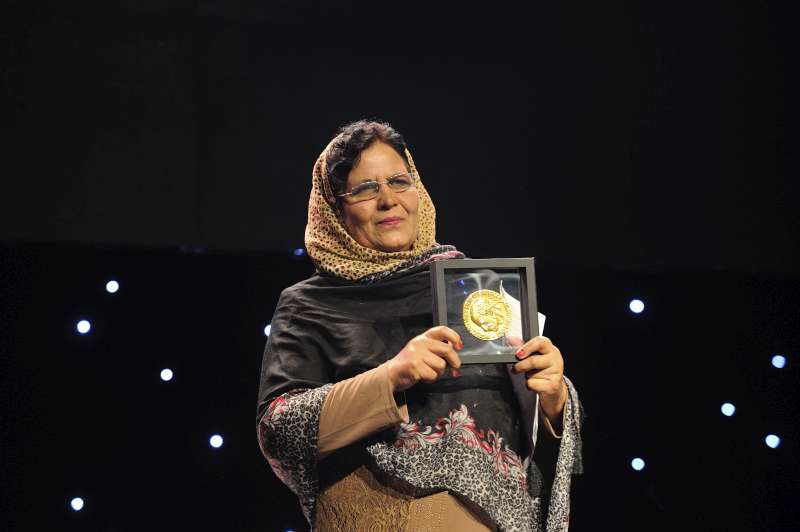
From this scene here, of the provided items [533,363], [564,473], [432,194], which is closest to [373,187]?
[533,363]

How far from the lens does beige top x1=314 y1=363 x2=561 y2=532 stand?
1.33 m

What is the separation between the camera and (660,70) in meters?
2.48

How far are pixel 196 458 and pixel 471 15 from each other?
1366mm

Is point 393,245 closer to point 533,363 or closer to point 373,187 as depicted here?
point 373,187

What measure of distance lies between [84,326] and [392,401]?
115cm

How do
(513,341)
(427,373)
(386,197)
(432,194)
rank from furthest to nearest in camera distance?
(432,194)
(386,197)
(513,341)
(427,373)

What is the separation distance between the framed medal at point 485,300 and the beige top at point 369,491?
133mm

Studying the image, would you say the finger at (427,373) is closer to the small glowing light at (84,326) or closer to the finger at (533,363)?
Answer: the finger at (533,363)

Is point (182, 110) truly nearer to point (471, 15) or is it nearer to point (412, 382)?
point (471, 15)

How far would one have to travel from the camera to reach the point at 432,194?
242 centimetres

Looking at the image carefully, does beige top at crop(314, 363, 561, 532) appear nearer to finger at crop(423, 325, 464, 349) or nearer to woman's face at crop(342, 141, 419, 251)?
finger at crop(423, 325, 464, 349)


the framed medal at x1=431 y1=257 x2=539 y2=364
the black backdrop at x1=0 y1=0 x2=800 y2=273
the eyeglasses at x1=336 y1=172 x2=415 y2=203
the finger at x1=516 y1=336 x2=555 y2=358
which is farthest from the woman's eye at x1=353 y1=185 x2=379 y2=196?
the black backdrop at x1=0 y1=0 x2=800 y2=273

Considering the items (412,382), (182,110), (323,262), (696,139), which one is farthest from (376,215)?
(696,139)

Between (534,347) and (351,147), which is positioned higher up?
(351,147)
